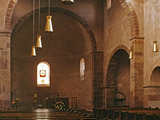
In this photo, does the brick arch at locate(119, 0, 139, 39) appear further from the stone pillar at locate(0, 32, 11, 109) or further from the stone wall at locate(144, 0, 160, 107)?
the stone pillar at locate(0, 32, 11, 109)

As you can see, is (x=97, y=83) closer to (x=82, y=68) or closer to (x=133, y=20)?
(x=82, y=68)

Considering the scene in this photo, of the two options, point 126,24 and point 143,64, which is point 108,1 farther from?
point 143,64

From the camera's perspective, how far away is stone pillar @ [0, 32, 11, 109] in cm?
1461

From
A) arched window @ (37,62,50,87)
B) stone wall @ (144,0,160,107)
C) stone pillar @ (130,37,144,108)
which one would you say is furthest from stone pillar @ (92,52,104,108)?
stone wall @ (144,0,160,107)

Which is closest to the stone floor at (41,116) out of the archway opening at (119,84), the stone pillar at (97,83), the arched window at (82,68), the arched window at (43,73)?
the archway opening at (119,84)

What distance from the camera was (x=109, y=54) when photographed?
20.7 meters

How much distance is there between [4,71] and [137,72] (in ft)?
21.5

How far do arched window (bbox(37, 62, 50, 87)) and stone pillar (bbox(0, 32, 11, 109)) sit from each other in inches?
415

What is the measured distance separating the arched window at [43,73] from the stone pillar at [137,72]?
428 inches

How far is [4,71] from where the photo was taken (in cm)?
1469

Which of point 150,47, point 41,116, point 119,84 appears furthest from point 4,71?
point 119,84

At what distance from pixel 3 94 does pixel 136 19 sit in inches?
299

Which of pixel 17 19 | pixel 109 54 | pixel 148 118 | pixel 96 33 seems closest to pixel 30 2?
pixel 17 19

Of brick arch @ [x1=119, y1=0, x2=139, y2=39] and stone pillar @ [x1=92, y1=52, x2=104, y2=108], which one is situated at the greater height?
brick arch @ [x1=119, y1=0, x2=139, y2=39]
